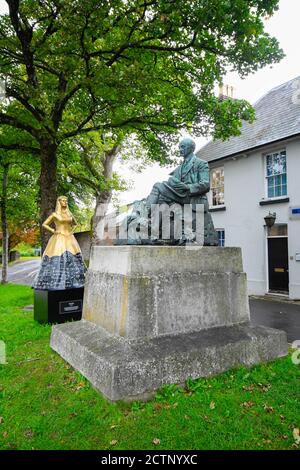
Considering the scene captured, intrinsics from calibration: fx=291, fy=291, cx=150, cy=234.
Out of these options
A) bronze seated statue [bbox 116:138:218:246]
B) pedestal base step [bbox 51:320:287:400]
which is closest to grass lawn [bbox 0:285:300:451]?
pedestal base step [bbox 51:320:287:400]

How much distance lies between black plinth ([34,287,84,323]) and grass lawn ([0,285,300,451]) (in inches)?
96.2

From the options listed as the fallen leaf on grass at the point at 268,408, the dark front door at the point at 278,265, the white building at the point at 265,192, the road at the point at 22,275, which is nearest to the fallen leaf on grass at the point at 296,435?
the fallen leaf on grass at the point at 268,408

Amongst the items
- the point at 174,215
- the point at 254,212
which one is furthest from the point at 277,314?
the point at 174,215

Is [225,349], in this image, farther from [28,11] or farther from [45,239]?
[28,11]

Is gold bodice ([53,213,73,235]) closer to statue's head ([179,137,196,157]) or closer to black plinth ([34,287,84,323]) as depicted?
black plinth ([34,287,84,323])

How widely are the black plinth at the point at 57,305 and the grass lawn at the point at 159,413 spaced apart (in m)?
2.44

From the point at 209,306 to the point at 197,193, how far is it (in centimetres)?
179

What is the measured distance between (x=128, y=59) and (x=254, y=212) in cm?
862

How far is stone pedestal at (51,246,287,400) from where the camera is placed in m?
3.39

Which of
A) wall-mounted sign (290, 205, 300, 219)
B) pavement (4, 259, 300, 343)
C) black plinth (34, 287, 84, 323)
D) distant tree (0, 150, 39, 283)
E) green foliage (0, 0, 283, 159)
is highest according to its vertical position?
green foliage (0, 0, 283, 159)

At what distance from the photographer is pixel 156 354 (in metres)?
3.46

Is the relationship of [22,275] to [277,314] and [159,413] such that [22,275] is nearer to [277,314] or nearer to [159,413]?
[277,314]

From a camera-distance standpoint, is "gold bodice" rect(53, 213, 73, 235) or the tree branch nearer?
"gold bodice" rect(53, 213, 73, 235)

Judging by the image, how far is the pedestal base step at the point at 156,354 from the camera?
3238mm
